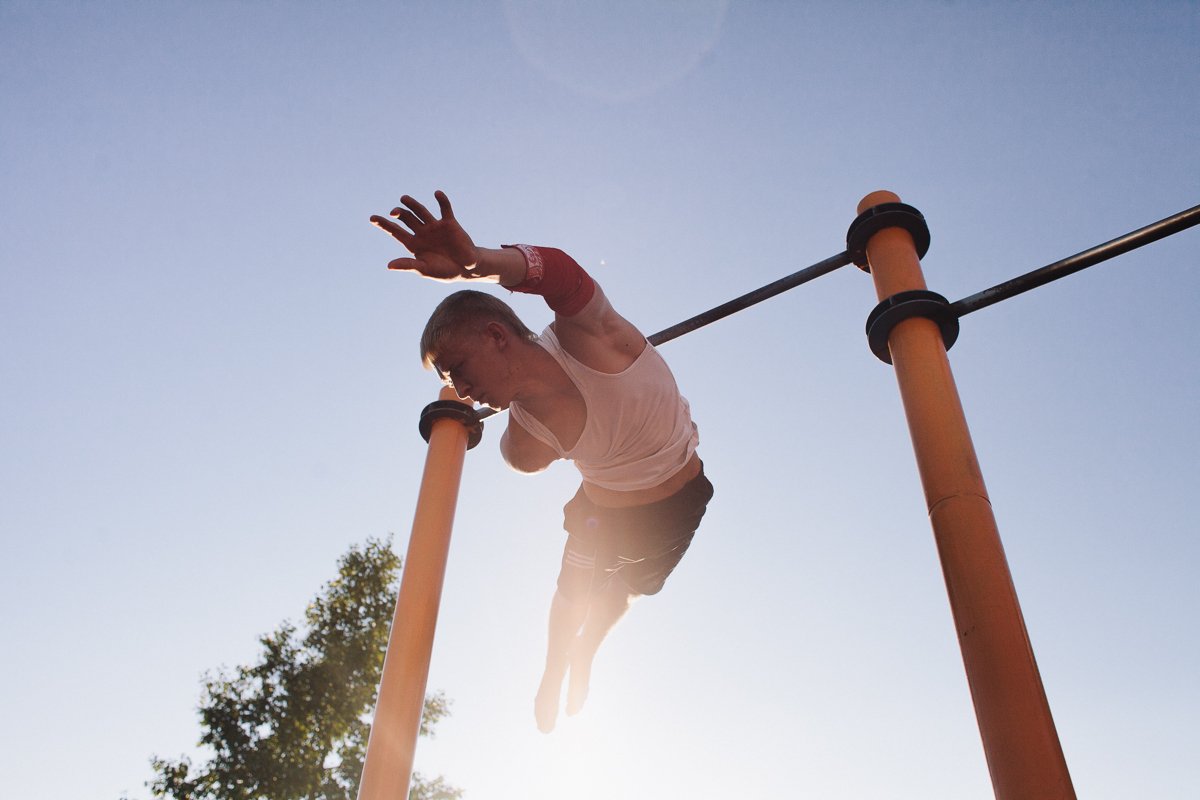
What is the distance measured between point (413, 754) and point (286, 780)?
10.8 meters

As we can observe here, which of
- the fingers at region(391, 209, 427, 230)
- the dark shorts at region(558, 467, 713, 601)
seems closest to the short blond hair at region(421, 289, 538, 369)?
the fingers at region(391, 209, 427, 230)

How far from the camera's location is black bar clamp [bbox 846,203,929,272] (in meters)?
2.39

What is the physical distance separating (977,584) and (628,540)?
170 centimetres

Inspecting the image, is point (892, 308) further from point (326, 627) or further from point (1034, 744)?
point (326, 627)

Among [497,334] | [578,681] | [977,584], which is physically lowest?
[977,584]

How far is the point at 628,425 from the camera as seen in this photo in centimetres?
260

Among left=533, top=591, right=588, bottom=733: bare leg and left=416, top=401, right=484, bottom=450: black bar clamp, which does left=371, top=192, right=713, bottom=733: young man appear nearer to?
left=533, top=591, right=588, bottom=733: bare leg

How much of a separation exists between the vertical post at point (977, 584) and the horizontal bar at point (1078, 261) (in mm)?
177

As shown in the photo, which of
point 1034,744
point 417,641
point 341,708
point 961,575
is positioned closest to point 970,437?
point 961,575

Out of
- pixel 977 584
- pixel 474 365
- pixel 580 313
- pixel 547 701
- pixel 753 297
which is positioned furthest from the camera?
pixel 547 701

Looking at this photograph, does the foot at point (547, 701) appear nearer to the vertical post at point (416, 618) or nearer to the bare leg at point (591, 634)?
the bare leg at point (591, 634)

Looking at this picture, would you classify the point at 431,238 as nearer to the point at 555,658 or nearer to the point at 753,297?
the point at 753,297

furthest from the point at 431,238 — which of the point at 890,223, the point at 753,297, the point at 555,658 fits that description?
the point at 555,658

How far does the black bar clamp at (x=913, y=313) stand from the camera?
6.79 feet
